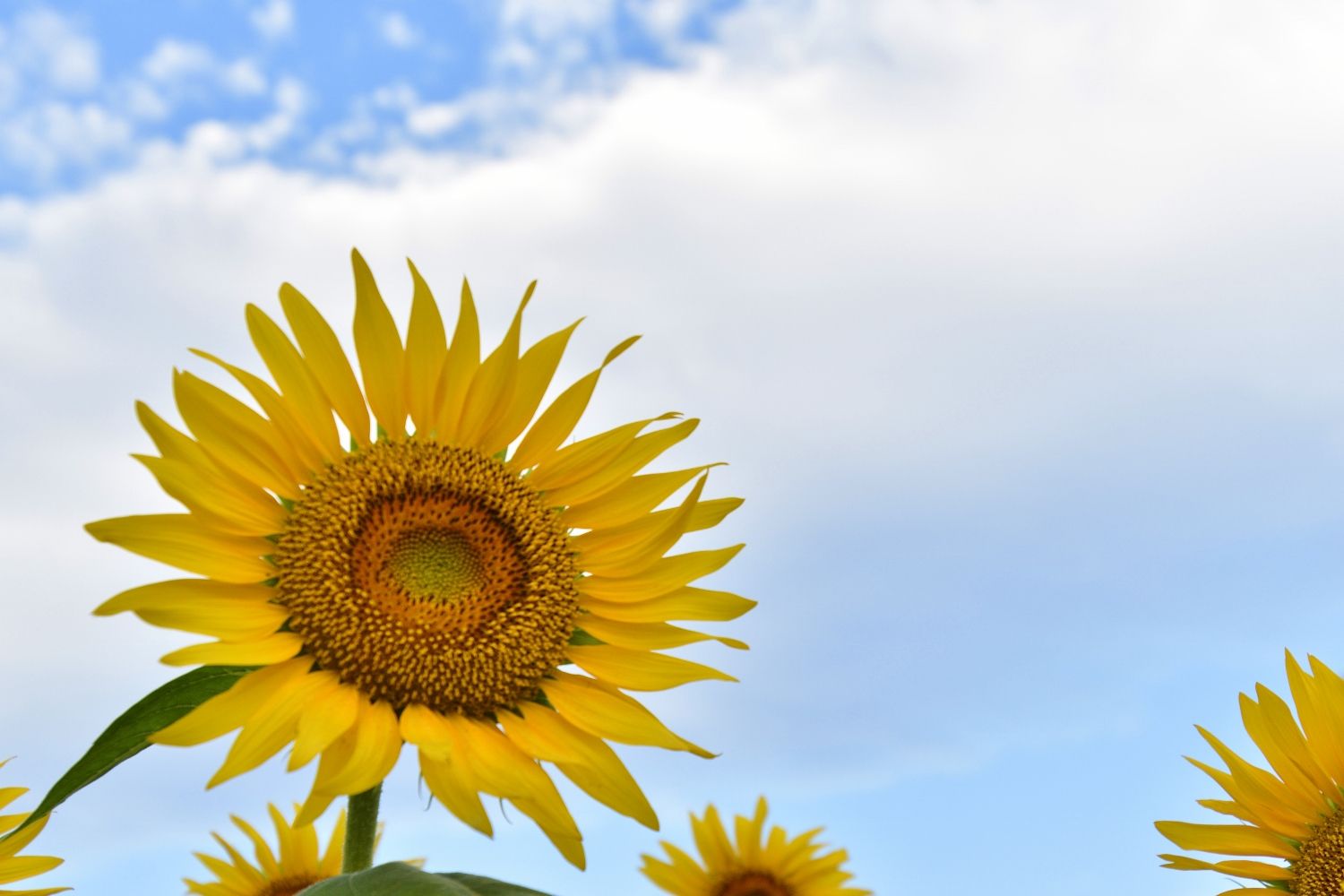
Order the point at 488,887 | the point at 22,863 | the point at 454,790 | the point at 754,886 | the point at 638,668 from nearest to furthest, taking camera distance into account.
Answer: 1. the point at 488,887
2. the point at 454,790
3. the point at 638,668
4. the point at 22,863
5. the point at 754,886

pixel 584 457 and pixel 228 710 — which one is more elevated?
pixel 584 457

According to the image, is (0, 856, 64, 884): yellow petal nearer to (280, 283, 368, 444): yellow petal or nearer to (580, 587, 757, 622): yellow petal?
(280, 283, 368, 444): yellow petal

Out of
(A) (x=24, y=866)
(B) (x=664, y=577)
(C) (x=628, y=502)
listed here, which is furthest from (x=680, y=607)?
(A) (x=24, y=866)

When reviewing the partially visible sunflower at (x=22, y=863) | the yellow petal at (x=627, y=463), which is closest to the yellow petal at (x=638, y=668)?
the yellow petal at (x=627, y=463)

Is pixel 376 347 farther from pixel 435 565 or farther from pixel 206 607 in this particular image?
pixel 206 607

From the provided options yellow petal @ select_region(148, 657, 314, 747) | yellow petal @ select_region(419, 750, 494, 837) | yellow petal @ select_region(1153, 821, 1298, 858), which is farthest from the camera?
yellow petal @ select_region(1153, 821, 1298, 858)

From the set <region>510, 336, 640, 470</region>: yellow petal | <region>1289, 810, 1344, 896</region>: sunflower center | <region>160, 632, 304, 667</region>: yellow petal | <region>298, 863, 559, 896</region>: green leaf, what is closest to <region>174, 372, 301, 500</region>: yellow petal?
<region>160, 632, 304, 667</region>: yellow petal
